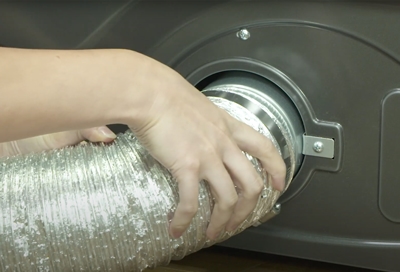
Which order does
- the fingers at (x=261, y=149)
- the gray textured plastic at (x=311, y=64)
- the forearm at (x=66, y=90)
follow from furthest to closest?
the gray textured plastic at (x=311, y=64), the fingers at (x=261, y=149), the forearm at (x=66, y=90)

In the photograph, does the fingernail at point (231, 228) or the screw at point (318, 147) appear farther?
the screw at point (318, 147)

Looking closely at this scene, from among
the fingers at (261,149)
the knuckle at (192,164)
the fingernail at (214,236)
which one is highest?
the fingers at (261,149)

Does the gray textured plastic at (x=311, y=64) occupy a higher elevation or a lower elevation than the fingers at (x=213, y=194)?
higher

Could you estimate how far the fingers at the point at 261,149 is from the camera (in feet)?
1.71

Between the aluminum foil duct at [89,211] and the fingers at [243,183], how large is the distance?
0.03 metres

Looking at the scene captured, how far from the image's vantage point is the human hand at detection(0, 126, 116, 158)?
0.57m

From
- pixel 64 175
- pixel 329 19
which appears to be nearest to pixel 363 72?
pixel 329 19

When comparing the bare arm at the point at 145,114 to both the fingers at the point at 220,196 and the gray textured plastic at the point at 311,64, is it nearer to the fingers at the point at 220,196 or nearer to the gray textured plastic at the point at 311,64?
the fingers at the point at 220,196

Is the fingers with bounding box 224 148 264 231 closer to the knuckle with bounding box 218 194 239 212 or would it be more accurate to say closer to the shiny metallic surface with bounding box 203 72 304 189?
the knuckle with bounding box 218 194 239 212

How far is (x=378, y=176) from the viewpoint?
684 mm

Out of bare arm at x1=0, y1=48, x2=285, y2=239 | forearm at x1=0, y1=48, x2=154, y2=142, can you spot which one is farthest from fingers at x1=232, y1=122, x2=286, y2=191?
forearm at x1=0, y1=48, x2=154, y2=142

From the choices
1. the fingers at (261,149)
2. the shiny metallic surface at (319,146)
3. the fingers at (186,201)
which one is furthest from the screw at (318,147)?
the fingers at (186,201)

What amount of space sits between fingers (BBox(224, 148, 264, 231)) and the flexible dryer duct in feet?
0.09

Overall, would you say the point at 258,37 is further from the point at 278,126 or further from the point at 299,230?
the point at 299,230
